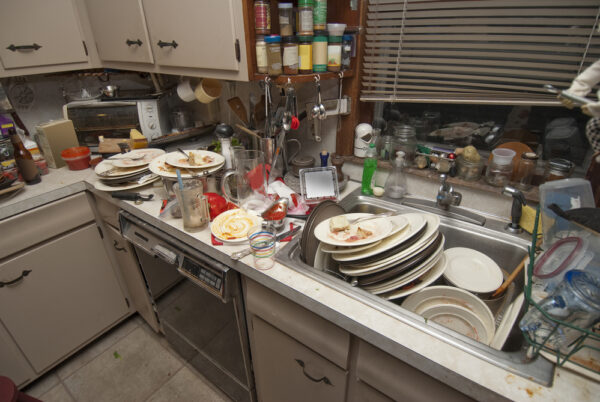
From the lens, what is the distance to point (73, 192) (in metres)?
1.35

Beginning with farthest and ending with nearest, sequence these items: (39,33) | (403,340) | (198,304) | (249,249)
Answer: (39,33)
(198,304)
(249,249)
(403,340)

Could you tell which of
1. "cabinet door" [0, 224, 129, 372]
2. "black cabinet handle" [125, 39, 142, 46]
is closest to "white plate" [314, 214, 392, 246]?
"black cabinet handle" [125, 39, 142, 46]

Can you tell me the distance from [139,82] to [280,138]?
1.28 m

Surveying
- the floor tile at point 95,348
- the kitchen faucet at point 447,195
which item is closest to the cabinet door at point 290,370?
the kitchen faucet at point 447,195

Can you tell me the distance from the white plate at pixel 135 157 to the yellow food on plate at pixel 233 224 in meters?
0.53

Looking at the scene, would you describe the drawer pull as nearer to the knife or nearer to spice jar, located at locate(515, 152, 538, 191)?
the knife

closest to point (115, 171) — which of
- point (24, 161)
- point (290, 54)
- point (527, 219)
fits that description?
point (24, 161)

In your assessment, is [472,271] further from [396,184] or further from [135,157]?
[135,157]

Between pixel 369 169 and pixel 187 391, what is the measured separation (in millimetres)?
1380

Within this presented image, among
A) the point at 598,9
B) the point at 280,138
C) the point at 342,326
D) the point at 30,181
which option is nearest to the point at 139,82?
the point at 30,181

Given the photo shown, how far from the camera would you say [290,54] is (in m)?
1.01

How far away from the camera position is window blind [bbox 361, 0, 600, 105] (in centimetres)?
85

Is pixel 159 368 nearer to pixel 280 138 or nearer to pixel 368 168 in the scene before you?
pixel 280 138

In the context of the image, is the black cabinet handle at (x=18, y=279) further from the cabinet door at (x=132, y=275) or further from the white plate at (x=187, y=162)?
the white plate at (x=187, y=162)
